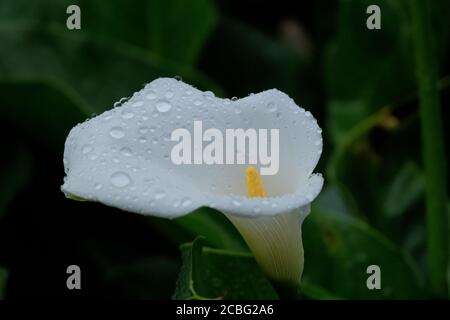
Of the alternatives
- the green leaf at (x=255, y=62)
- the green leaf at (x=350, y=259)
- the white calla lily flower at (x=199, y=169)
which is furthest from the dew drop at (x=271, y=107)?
the green leaf at (x=255, y=62)

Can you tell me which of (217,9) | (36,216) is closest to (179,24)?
(217,9)

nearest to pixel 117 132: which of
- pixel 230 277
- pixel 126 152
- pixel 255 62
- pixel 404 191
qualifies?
pixel 126 152

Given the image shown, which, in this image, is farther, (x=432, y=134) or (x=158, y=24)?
(x=158, y=24)

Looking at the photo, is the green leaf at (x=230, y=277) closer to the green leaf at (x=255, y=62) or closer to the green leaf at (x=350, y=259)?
the green leaf at (x=350, y=259)

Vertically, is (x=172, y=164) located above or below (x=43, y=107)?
below

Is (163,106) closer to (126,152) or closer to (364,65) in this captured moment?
(126,152)

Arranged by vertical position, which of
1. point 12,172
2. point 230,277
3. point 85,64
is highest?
point 85,64
